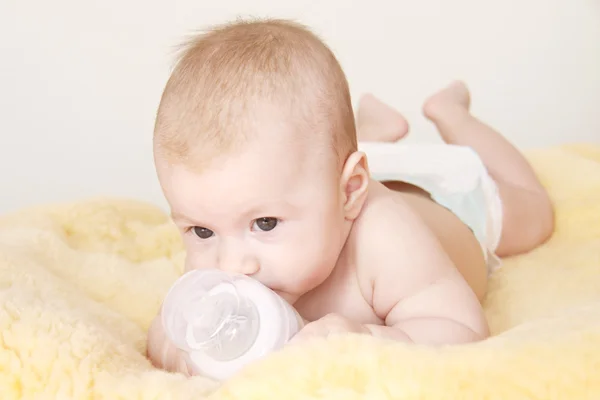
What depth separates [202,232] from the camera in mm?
869

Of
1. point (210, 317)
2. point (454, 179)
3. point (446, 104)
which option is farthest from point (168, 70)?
point (210, 317)

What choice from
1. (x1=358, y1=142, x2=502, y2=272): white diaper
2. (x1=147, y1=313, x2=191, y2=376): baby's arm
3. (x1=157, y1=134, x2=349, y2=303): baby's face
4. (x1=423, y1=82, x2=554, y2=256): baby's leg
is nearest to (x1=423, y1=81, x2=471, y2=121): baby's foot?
(x1=423, y1=82, x2=554, y2=256): baby's leg

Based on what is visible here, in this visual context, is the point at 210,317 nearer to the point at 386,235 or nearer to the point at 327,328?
the point at 327,328

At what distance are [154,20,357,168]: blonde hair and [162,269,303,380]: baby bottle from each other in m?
0.14

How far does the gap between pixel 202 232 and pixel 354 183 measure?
0.19 meters

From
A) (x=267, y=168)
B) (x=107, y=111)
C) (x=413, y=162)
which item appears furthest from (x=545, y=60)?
(x=267, y=168)

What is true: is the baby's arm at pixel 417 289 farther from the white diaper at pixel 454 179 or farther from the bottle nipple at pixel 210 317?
the white diaper at pixel 454 179

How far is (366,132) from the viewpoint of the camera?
1.50 m

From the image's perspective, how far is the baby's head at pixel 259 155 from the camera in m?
0.81

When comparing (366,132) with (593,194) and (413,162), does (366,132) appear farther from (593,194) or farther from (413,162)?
(593,194)

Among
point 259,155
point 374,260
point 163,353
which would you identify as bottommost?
point 163,353

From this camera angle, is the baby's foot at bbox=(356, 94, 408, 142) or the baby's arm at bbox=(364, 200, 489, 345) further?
the baby's foot at bbox=(356, 94, 408, 142)

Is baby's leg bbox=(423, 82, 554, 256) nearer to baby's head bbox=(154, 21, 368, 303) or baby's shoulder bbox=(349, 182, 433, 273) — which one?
baby's shoulder bbox=(349, 182, 433, 273)

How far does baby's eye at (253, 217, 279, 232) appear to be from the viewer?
839 millimetres
